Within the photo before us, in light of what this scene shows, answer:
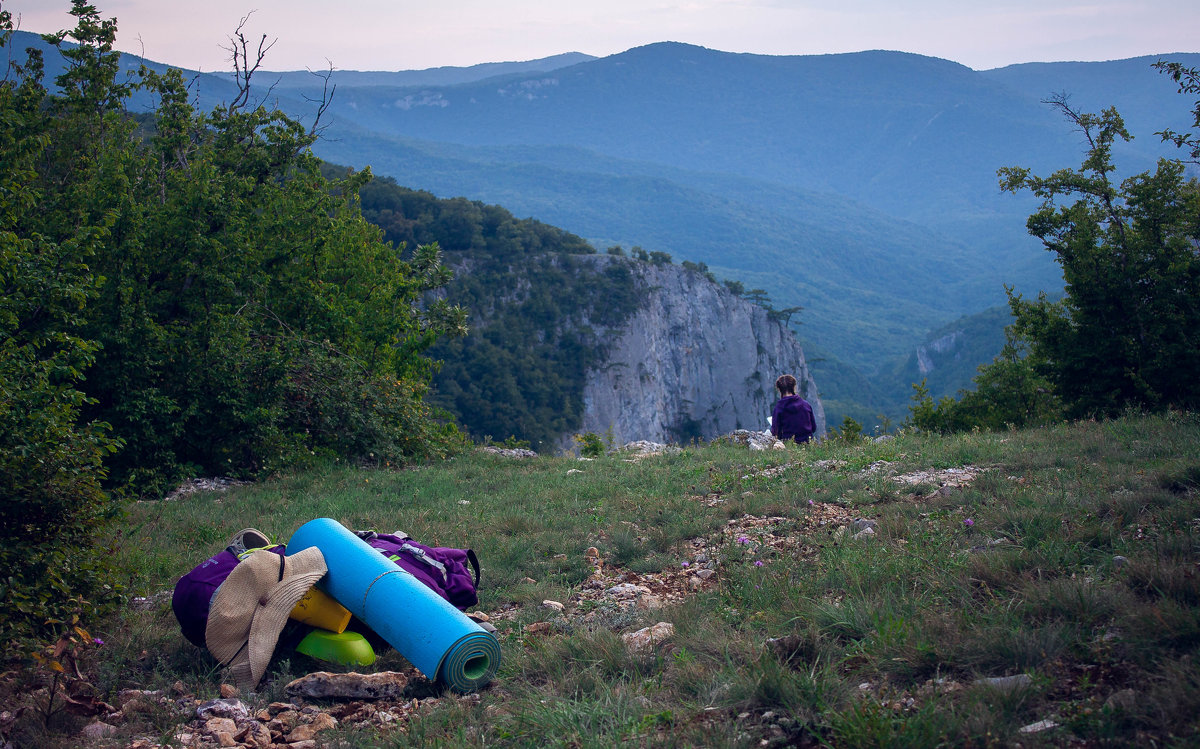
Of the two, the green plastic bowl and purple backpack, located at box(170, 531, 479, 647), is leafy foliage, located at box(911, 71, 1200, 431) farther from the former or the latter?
the green plastic bowl

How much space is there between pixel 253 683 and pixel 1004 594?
3543 millimetres

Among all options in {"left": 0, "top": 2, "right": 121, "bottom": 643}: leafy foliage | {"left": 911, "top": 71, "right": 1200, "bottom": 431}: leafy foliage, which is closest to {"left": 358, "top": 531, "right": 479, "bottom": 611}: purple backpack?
{"left": 0, "top": 2, "right": 121, "bottom": 643}: leafy foliage

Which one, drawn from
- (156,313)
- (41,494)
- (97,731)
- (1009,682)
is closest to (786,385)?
(1009,682)

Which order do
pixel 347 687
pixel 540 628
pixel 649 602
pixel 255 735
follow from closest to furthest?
pixel 255 735 → pixel 347 687 → pixel 540 628 → pixel 649 602

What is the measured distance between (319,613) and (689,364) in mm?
81667

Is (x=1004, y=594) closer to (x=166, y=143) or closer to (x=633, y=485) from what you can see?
(x=633, y=485)

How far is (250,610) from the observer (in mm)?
3699

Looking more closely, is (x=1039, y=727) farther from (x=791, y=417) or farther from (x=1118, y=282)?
(x=1118, y=282)

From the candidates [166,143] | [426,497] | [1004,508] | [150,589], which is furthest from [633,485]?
[166,143]

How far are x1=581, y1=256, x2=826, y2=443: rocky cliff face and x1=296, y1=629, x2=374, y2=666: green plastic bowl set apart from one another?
64267mm

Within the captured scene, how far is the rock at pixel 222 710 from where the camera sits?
3164 mm

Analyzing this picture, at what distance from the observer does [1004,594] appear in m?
3.27

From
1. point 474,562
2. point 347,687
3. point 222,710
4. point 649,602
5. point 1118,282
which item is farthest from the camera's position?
point 1118,282

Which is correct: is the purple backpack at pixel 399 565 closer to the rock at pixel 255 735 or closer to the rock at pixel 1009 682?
the rock at pixel 255 735
